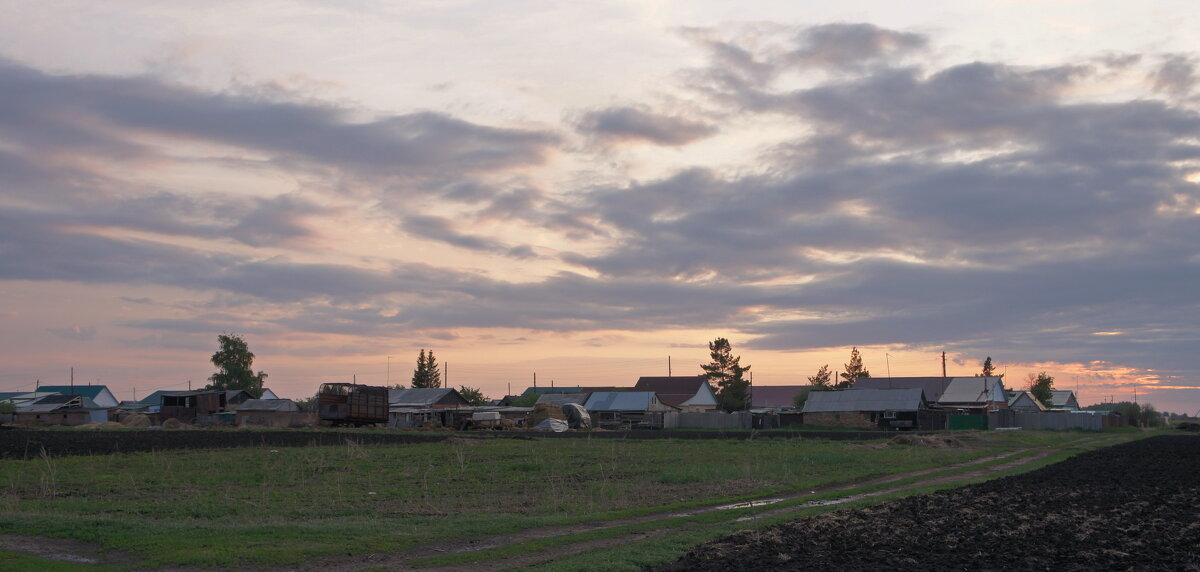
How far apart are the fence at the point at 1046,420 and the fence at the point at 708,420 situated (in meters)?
25.0

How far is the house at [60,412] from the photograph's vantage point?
410ft

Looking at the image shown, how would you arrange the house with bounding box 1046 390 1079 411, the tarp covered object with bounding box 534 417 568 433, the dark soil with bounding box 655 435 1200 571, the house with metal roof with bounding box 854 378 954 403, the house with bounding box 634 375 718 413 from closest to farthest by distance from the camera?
1. the dark soil with bounding box 655 435 1200 571
2. the tarp covered object with bounding box 534 417 568 433
3. the house with bounding box 634 375 718 413
4. the house with metal roof with bounding box 854 378 954 403
5. the house with bounding box 1046 390 1079 411

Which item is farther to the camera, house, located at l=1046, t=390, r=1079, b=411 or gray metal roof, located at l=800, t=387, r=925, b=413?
house, located at l=1046, t=390, r=1079, b=411

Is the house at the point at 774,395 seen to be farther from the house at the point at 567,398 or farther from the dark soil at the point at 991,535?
the dark soil at the point at 991,535

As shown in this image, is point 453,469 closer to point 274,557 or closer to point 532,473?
point 532,473

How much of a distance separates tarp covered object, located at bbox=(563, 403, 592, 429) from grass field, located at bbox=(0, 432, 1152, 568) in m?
55.2

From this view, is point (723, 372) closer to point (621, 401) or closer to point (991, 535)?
point (621, 401)

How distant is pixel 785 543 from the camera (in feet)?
58.3

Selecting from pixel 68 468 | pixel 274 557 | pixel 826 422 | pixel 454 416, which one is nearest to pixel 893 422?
pixel 826 422

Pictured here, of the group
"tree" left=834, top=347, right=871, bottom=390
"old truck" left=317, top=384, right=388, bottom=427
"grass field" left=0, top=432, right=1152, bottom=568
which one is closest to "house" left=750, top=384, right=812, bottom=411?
"tree" left=834, top=347, right=871, bottom=390

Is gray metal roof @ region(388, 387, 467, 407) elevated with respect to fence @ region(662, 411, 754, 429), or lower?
elevated

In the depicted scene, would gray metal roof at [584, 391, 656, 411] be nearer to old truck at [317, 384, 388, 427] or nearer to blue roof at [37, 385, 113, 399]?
old truck at [317, 384, 388, 427]

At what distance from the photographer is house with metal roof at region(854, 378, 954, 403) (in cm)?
14375

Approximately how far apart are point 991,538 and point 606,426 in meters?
93.7
